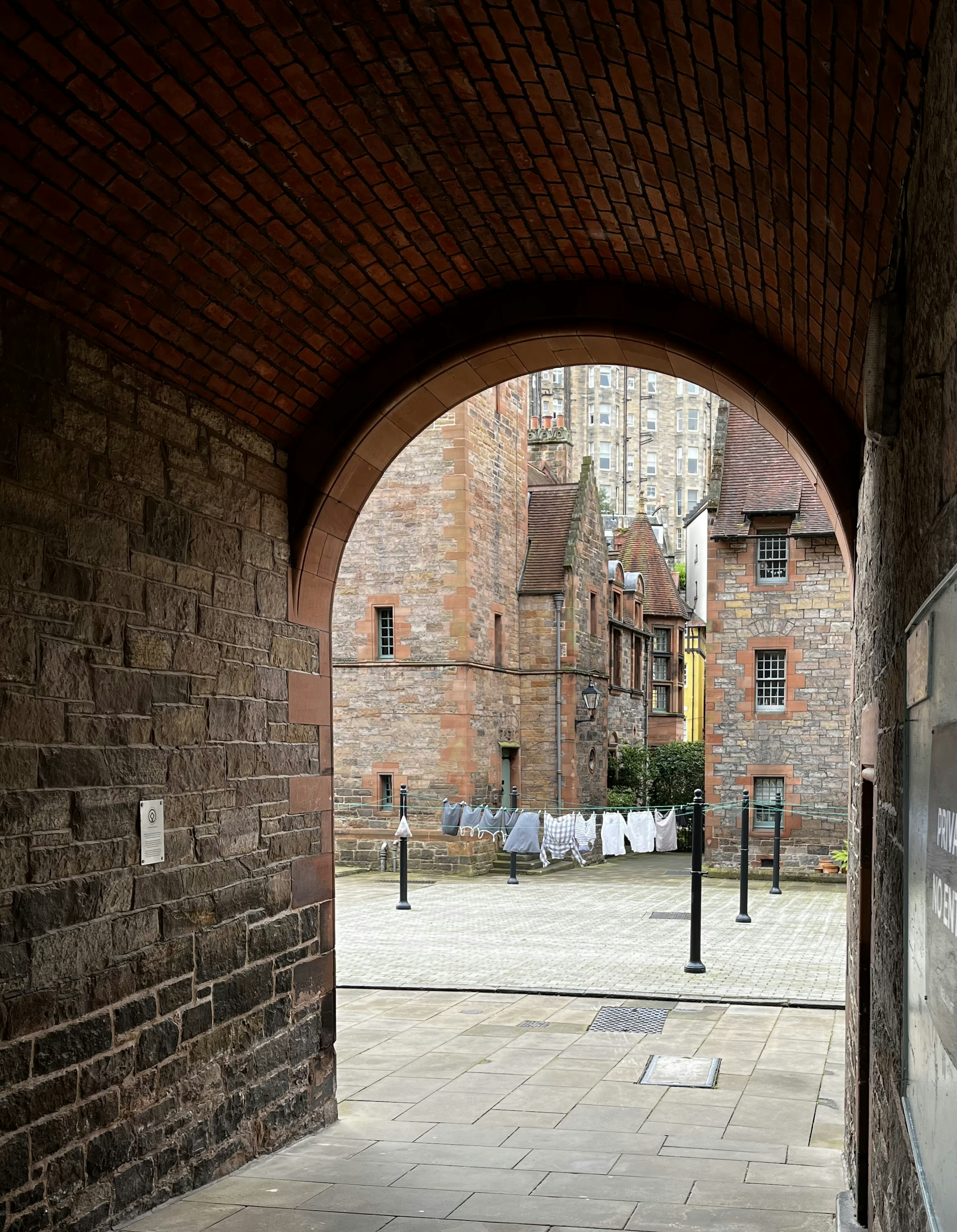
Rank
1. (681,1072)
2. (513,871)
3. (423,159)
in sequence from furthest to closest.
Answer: (513,871), (681,1072), (423,159)

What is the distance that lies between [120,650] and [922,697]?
3.79 metres

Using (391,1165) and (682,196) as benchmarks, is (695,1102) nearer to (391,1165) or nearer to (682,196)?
(391,1165)

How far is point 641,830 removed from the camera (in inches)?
819

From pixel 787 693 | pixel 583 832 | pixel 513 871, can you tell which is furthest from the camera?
pixel 787 693

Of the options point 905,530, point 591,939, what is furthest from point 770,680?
point 905,530

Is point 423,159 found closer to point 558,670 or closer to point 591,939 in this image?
point 591,939

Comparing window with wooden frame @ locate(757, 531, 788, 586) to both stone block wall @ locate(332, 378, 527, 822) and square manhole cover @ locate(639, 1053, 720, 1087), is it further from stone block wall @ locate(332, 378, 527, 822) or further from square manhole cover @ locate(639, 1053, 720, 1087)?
square manhole cover @ locate(639, 1053, 720, 1087)

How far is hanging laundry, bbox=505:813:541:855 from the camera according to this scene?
2131 centimetres

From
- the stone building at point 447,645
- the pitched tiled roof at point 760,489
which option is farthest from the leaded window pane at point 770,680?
the stone building at point 447,645

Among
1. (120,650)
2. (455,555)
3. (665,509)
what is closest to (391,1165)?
(120,650)

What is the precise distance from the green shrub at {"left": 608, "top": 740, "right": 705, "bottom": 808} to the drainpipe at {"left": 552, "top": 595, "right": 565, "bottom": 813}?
16.2 ft

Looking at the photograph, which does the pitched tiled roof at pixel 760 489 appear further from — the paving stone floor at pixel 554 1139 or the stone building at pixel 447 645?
the paving stone floor at pixel 554 1139

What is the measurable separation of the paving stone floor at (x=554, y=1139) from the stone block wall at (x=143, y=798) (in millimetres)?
425

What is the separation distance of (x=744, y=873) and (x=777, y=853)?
194 inches
